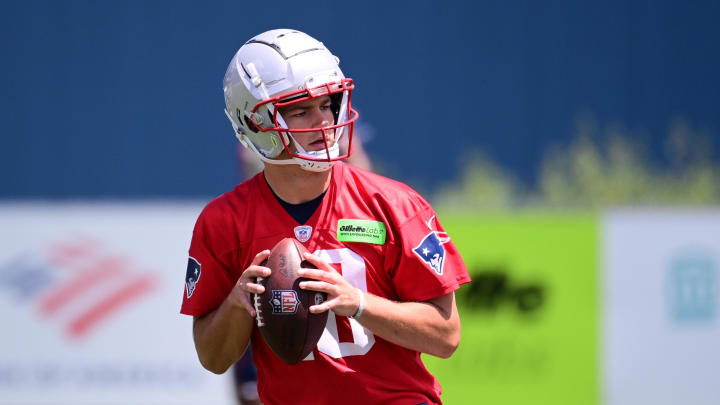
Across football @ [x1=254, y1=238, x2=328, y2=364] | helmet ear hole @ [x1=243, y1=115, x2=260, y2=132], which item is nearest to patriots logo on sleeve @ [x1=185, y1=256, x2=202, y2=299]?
football @ [x1=254, y1=238, x2=328, y2=364]

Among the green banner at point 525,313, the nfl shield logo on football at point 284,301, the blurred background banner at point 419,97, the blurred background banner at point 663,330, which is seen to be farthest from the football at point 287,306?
the blurred background banner at point 419,97

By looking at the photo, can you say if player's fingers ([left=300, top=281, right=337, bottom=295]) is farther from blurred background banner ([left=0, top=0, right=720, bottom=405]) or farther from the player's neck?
blurred background banner ([left=0, top=0, right=720, bottom=405])

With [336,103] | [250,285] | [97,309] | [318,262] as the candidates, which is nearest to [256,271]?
[250,285]

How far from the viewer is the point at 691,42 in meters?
13.4

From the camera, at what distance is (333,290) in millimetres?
2988

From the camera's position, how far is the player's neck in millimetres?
3318

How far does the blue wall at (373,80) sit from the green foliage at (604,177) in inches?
16.2

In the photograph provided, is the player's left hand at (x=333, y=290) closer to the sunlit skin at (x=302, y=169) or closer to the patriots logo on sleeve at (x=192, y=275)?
the sunlit skin at (x=302, y=169)

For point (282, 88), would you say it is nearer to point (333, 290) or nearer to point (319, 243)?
point (319, 243)

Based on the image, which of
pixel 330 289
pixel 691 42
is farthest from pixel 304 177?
pixel 691 42

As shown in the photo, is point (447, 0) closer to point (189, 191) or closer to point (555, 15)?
point (555, 15)

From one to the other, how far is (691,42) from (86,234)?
8888 millimetres

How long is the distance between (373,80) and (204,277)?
994cm

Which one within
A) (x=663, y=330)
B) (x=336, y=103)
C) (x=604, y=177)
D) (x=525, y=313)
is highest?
(x=336, y=103)
